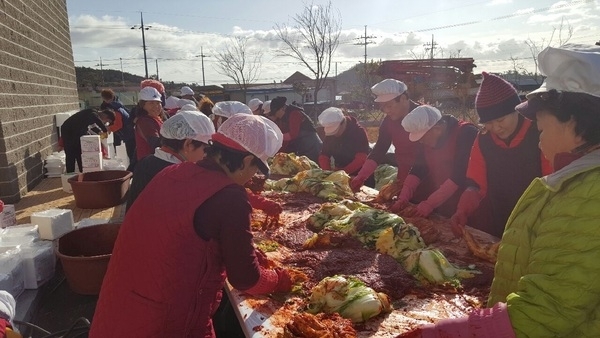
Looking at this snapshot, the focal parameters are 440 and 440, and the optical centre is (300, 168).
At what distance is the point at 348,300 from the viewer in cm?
A: 201

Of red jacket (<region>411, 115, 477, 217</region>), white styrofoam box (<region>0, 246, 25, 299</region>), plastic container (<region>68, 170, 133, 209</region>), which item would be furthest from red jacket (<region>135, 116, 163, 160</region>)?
red jacket (<region>411, 115, 477, 217</region>)

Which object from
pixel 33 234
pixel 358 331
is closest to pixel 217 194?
pixel 358 331

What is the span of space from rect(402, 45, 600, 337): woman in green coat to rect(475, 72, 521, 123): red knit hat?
1.40m

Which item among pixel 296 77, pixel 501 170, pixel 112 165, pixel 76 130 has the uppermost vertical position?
pixel 296 77

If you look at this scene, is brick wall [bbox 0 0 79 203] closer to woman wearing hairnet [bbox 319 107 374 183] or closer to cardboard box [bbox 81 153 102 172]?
cardboard box [bbox 81 153 102 172]

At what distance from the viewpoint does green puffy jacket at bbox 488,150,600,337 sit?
1.11 metres

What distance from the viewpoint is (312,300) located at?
2.11m

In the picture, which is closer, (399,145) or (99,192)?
(399,145)

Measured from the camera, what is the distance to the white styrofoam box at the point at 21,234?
3830 mm

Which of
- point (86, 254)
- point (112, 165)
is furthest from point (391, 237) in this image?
point (112, 165)

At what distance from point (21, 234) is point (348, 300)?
10.9 feet

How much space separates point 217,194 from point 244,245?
0.76 feet

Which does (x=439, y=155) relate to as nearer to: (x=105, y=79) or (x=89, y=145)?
(x=89, y=145)

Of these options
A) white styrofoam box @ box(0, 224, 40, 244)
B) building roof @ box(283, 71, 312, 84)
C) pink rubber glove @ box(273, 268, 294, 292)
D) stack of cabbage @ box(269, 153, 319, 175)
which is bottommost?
white styrofoam box @ box(0, 224, 40, 244)
